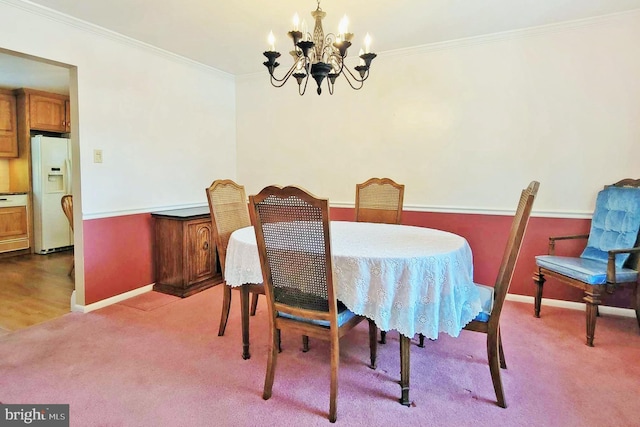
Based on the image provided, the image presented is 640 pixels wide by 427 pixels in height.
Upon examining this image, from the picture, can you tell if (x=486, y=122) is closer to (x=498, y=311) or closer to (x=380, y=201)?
(x=380, y=201)

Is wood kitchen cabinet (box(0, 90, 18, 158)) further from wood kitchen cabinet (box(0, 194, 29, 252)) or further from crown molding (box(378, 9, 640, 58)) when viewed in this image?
crown molding (box(378, 9, 640, 58))

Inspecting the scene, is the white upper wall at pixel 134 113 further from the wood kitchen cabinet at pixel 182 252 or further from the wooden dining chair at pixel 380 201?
the wooden dining chair at pixel 380 201

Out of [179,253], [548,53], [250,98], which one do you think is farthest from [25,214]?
[548,53]

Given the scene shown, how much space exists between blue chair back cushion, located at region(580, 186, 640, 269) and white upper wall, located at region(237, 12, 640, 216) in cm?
15

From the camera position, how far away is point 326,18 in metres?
2.71

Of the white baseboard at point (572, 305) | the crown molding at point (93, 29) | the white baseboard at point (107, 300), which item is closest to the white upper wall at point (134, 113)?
the crown molding at point (93, 29)

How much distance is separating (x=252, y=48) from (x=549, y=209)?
2.97 metres

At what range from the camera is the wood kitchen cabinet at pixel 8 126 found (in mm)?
4633

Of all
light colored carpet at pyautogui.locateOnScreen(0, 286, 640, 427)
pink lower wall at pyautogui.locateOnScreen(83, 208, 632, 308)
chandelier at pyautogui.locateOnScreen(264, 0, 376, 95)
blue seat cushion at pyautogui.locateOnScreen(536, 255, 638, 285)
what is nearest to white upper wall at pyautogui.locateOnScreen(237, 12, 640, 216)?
pink lower wall at pyautogui.locateOnScreen(83, 208, 632, 308)

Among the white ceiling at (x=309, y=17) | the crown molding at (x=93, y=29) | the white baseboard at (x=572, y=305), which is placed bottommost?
the white baseboard at (x=572, y=305)

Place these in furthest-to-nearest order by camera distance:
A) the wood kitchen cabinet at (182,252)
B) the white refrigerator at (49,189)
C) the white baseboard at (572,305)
→ the white refrigerator at (49,189)
the wood kitchen cabinet at (182,252)
the white baseboard at (572,305)

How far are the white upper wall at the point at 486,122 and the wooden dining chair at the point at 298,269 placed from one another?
210 centimetres

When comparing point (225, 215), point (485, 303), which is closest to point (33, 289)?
point (225, 215)

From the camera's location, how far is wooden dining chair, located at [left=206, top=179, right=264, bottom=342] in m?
2.39
